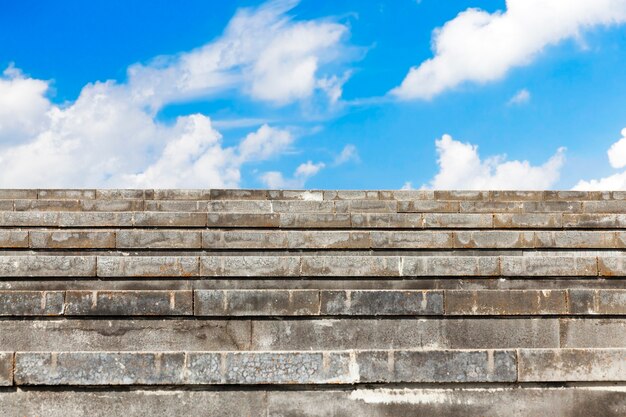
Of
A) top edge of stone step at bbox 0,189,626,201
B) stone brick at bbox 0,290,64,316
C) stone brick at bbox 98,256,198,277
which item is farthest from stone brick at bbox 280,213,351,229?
stone brick at bbox 0,290,64,316

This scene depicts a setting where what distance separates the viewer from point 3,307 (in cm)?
628

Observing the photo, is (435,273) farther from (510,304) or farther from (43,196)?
(43,196)

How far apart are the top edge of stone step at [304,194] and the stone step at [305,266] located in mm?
3699

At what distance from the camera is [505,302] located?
641 cm

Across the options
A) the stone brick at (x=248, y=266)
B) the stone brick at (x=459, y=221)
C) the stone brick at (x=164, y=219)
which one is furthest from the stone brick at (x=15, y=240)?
the stone brick at (x=459, y=221)

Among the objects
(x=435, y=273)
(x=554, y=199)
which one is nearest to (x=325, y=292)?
(x=435, y=273)

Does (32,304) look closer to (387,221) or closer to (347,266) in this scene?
(347,266)

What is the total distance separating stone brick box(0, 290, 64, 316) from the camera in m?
6.27

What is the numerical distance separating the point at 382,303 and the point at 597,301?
2.24 metres

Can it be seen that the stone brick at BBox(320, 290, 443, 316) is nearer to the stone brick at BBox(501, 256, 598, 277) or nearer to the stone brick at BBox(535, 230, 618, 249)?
the stone brick at BBox(501, 256, 598, 277)

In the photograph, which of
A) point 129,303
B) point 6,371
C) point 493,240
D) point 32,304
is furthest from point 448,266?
point 6,371

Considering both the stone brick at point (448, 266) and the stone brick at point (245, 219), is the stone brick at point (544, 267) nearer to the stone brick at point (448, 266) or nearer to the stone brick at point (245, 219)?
the stone brick at point (448, 266)

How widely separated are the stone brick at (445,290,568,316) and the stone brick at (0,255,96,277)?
397 centimetres

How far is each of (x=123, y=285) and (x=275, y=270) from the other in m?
1.74
